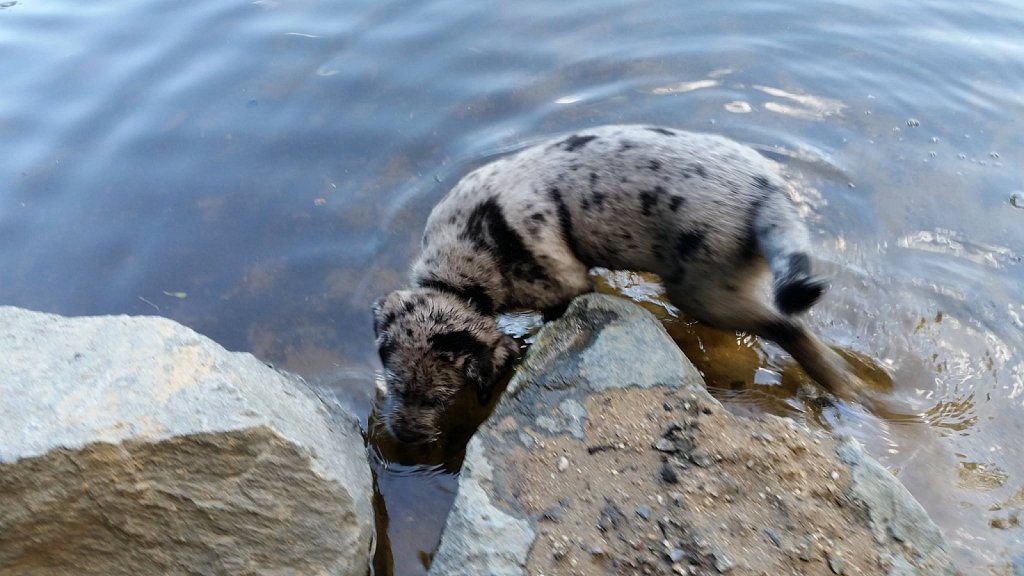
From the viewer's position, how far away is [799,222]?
394cm

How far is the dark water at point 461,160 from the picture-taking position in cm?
451

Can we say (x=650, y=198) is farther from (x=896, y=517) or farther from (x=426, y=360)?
(x=896, y=517)

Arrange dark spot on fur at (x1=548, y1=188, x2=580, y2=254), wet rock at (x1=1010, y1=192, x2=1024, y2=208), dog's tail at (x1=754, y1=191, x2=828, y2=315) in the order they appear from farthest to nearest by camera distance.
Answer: wet rock at (x1=1010, y1=192, x2=1024, y2=208)
dark spot on fur at (x1=548, y1=188, x2=580, y2=254)
dog's tail at (x1=754, y1=191, x2=828, y2=315)

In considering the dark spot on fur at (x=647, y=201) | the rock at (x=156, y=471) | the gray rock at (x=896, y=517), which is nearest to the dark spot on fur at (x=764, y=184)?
the dark spot on fur at (x=647, y=201)

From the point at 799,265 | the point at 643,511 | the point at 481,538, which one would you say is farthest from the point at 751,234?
the point at 481,538

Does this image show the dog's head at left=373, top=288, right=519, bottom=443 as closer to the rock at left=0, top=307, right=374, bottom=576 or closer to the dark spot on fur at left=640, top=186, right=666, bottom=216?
the rock at left=0, top=307, right=374, bottom=576

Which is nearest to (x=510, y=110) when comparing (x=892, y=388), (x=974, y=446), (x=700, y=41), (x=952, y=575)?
(x=700, y=41)

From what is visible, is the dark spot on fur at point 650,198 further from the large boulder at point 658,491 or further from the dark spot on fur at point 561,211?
the large boulder at point 658,491

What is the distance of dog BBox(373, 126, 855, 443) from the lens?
161 inches

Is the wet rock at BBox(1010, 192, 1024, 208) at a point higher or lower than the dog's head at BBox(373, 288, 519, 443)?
higher

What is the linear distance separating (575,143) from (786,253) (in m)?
1.43

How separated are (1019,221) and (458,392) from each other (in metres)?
4.02

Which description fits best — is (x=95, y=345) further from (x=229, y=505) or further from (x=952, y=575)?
(x=952, y=575)

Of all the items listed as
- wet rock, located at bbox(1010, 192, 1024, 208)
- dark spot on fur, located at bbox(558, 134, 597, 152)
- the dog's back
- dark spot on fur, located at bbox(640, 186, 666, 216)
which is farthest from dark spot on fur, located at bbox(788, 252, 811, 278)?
wet rock, located at bbox(1010, 192, 1024, 208)
